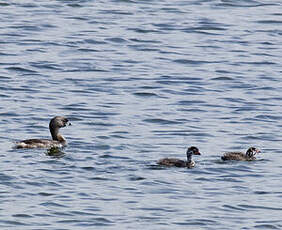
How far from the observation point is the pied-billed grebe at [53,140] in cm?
2640

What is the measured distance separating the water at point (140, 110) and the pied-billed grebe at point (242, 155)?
0.16m

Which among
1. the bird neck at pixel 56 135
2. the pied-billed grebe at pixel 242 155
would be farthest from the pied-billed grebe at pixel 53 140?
the pied-billed grebe at pixel 242 155

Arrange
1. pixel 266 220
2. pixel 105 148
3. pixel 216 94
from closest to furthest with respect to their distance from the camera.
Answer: pixel 266 220 → pixel 105 148 → pixel 216 94

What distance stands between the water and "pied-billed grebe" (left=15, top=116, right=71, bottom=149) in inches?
9.1

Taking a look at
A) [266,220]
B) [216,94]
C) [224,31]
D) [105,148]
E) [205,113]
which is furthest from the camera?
[224,31]

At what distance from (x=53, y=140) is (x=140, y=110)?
4.12 m

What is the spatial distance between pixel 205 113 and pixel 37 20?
1383 centimetres

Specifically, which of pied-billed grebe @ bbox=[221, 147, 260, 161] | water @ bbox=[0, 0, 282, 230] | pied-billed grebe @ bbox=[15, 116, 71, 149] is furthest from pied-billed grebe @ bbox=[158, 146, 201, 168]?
pied-billed grebe @ bbox=[15, 116, 71, 149]

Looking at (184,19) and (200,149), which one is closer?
(200,149)

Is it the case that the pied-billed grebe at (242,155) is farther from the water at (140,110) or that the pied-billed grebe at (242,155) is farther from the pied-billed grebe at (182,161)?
the pied-billed grebe at (182,161)

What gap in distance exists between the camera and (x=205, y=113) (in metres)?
30.9

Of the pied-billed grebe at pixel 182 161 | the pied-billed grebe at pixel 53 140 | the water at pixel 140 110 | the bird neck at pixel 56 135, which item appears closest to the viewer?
the water at pixel 140 110

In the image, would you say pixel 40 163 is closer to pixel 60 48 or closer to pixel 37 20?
pixel 60 48

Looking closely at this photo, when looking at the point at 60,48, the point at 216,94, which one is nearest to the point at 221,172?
the point at 216,94
